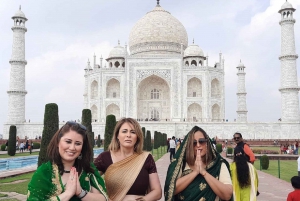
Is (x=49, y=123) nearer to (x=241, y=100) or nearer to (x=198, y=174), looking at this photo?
(x=198, y=174)

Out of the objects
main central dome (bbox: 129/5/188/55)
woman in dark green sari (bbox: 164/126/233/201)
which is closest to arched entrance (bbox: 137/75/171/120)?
main central dome (bbox: 129/5/188/55)

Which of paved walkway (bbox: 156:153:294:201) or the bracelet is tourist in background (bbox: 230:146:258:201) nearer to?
the bracelet

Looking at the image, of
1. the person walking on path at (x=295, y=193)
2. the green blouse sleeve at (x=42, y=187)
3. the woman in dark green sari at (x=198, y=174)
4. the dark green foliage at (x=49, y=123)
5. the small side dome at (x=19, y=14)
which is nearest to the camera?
the green blouse sleeve at (x=42, y=187)

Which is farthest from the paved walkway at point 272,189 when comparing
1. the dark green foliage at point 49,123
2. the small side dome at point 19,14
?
the small side dome at point 19,14

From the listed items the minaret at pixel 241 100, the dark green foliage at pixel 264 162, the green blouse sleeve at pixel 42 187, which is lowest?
the dark green foliage at pixel 264 162

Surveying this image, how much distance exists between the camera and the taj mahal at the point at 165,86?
21766mm

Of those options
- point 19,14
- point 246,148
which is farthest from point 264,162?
point 19,14

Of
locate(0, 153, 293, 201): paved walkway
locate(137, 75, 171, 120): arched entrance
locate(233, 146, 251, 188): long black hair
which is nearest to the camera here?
locate(233, 146, 251, 188): long black hair

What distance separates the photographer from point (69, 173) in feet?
5.47

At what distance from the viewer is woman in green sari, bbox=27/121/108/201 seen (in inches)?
60.1

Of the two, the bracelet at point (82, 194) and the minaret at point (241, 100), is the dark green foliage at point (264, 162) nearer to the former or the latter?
the bracelet at point (82, 194)

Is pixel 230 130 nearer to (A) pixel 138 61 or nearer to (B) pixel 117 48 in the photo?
(A) pixel 138 61

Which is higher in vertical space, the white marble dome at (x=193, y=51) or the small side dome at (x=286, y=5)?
the small side dome at (x=286, y=5)

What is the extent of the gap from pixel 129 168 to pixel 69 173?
0.47 meters
